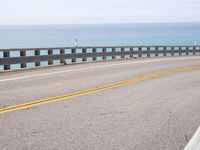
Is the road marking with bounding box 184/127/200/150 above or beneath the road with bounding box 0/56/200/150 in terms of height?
beneath

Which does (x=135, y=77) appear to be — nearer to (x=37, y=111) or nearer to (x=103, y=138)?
(x=37, y=111)

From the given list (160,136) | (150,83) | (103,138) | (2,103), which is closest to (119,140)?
(103,138)

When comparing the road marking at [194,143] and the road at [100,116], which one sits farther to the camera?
the road at [100,116]

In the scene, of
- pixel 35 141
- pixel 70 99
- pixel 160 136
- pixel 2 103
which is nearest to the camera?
pixel 35 141

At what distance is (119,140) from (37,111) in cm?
282

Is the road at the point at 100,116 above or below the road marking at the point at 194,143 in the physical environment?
above

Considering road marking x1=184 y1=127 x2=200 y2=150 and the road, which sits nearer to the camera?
road marking x1=184 y1=127 x2=200 y2=150

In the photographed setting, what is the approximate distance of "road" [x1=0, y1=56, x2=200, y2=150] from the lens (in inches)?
283

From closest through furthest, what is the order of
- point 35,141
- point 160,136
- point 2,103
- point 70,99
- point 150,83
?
point 35,141 < point 160,136 < point 2,103 < point 70,99 < point 150,83

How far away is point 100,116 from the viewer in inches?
364

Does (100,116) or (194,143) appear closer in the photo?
(194,143)

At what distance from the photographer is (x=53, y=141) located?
7145 millimetres

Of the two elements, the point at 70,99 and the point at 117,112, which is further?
the point at 70,99

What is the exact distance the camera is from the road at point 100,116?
719 centimetres
